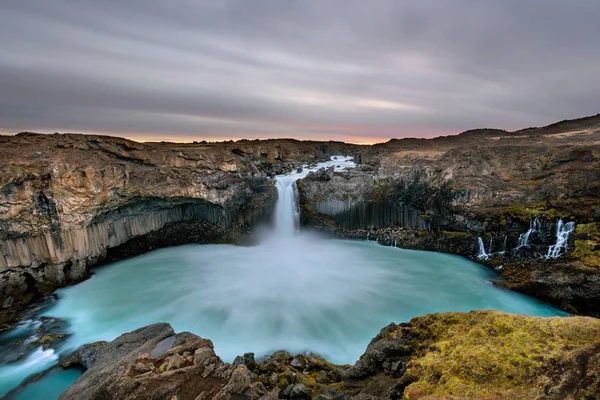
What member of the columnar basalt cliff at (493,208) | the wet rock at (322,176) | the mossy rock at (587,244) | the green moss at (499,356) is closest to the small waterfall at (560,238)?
the columnar basalt cliff at (493,208)

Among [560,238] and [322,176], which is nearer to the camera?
[560,238]

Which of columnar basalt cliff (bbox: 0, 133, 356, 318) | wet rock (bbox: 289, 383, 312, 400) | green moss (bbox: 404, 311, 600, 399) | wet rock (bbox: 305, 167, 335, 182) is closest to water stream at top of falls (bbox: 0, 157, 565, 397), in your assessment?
columnar basalt cliff (bbox: 0, 133, 356, 318)

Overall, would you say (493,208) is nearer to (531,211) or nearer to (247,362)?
(531,211)

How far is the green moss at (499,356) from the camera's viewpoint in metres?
3.64

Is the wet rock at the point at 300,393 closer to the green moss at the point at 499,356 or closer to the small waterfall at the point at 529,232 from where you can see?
the green moss at the point at 499,356

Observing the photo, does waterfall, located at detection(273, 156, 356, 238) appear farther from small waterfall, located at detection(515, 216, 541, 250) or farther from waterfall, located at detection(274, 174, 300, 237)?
small waterfall, located at detection(515, 216, 541, 250)

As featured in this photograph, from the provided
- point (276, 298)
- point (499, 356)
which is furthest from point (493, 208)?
point (499, 356)

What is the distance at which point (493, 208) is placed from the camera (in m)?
17.6

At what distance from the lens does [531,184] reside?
57.6 feet

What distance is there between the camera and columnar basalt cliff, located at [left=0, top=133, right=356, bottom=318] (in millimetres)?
13625

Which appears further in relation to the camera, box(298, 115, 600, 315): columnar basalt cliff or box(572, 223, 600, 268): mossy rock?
box(298, 115, 600, 315): columnar basalt cliff

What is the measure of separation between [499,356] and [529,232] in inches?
606

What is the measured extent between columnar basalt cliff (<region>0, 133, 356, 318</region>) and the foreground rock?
33.8ft

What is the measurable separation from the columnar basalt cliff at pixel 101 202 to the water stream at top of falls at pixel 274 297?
1.47 m
